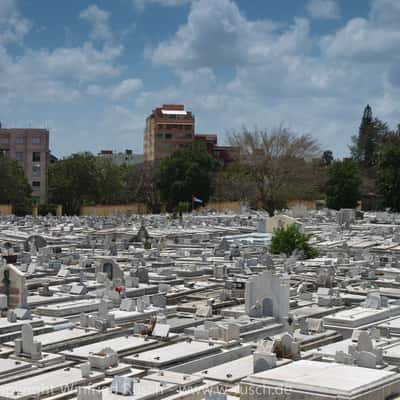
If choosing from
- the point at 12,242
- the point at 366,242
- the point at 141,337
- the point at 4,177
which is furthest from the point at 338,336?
the point at 4,177

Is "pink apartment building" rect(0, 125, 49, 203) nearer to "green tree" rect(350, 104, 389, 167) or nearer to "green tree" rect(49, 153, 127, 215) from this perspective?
"green tree" rect(49, 153, 127, 215)

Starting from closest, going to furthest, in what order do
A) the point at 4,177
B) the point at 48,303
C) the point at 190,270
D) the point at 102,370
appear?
1. the point at 102,370
2. the point at 48,303
3. the point at 190,270
4. the point at 4,177

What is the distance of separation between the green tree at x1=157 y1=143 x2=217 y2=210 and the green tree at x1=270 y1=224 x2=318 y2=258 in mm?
35460

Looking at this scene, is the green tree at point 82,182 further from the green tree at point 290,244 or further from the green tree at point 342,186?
the green tree at point 290,244

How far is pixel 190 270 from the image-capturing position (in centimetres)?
2934

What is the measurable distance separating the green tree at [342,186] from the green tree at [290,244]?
33118mm

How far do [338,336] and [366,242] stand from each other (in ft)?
77.9

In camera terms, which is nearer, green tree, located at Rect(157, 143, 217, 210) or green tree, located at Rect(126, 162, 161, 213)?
green tree, located at Rect(157, 143, 217, 210)

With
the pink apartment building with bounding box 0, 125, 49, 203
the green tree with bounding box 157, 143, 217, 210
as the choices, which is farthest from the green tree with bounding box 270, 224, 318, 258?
the pink apartment building with bounding box 0, 125, 49, 203

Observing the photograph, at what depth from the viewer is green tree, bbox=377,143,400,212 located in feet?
210

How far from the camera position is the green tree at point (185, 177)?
7138 centimetres

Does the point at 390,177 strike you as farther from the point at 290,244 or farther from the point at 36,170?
the point at 36,170

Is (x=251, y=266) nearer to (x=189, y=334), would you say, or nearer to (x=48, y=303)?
(x=48, y=303)

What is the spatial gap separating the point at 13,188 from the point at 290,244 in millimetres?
35776
